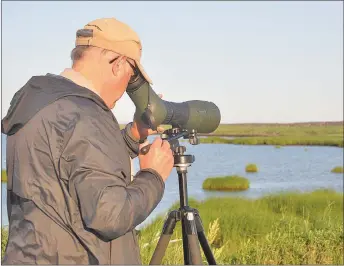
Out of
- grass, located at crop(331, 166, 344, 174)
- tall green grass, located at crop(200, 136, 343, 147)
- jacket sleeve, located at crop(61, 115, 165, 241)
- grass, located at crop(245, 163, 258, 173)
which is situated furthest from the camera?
tall green grass, located at crop(200, 136, 343, 147)

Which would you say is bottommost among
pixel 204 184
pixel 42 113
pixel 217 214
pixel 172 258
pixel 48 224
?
pixel 204 184

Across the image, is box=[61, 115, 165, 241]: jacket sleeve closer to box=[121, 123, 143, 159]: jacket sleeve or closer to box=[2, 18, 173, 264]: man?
box=[2, 18, 173, 264]: man

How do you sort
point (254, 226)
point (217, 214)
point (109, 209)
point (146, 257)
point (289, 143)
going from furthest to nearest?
1. point (289, 143)
2. point (217, 214)
3. point (254, 226)
4. point (146, 257)
5. point (109, 209)

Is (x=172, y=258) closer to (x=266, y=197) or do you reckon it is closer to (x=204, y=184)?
(x=266, y=197)

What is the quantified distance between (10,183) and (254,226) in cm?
902

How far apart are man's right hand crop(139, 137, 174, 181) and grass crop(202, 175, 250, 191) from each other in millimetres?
18638

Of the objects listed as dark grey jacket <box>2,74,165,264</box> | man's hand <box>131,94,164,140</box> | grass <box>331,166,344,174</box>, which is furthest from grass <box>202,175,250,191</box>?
dark grey jacket <box>2,74,165,264</box>

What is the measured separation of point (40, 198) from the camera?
1.99 metres

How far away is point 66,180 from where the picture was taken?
1.98m

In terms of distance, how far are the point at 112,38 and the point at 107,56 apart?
66 mm

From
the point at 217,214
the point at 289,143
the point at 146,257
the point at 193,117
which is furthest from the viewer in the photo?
the point at 289,143

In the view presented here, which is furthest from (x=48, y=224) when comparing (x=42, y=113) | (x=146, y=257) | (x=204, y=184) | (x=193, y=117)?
(x=204, y=184)

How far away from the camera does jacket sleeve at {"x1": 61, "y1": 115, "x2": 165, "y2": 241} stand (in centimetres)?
192

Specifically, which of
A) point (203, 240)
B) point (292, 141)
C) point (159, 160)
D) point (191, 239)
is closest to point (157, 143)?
point (159, 160)
